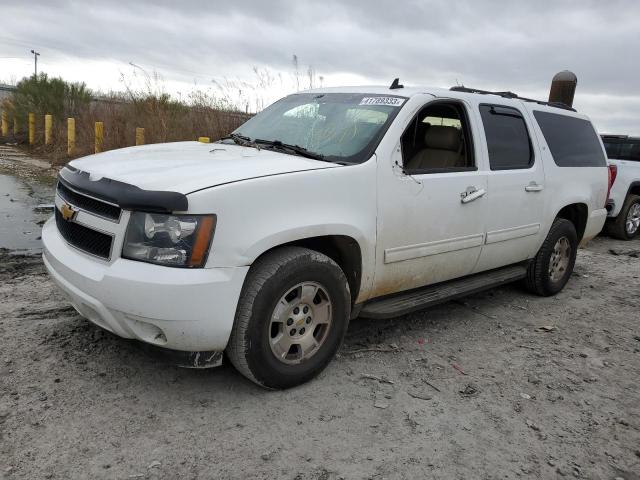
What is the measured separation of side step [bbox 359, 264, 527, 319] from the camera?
3.52 meters

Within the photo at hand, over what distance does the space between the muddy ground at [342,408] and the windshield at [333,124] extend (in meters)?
1.41

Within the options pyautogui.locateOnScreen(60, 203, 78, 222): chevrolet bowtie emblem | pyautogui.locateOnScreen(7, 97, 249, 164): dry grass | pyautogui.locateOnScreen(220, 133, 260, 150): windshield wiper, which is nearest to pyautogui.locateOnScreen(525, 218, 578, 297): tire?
pyautogui.locateOnScreen(220, 133, 260, 150): windshield wiper

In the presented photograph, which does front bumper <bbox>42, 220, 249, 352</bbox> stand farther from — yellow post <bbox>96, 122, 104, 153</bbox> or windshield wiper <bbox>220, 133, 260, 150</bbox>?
yellow post <bbox>96, 122, 104, 153</bbox>

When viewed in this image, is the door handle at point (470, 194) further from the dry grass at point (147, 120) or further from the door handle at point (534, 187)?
the dry grass at point (147, 120)

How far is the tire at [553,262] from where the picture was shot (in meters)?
5.01

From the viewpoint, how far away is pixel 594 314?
16.0 feet

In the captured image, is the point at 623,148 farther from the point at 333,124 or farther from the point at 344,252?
the point at 344,252

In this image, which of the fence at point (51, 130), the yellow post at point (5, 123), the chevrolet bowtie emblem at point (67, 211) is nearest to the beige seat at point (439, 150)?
the chevrolet bowtie emblem at point (67, 211)

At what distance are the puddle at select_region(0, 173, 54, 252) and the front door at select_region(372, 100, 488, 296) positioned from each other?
4000 mm

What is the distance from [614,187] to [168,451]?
8662 mm

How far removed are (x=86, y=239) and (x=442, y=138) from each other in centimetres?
281

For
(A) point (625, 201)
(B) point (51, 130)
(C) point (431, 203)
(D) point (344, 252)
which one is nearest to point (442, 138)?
(C) point (431, 203)

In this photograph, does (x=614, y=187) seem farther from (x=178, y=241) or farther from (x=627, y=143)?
(x=178, y=241)

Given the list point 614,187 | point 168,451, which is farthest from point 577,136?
point 168,451
